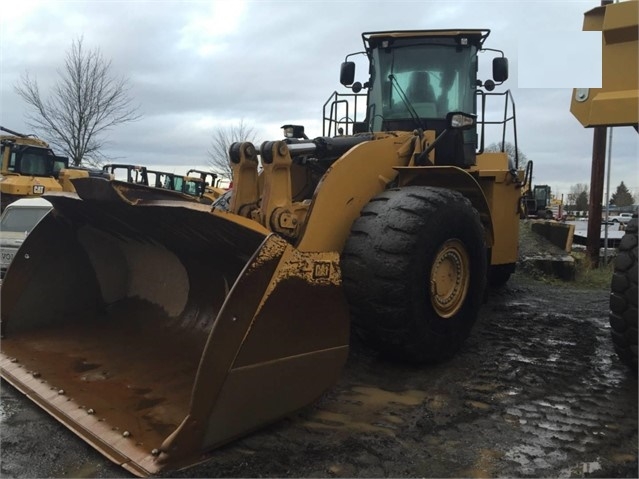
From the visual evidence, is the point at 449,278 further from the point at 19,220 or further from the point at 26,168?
the point at 26,168

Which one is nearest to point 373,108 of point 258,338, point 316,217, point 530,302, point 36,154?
point 316,217

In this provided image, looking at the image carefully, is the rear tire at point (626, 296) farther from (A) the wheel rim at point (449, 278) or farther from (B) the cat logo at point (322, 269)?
(B) the cat logo at point (322, 269)

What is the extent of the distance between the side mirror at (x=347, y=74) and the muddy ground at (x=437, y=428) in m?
3.25

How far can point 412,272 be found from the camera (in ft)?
11.4

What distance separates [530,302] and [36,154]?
1565 cm

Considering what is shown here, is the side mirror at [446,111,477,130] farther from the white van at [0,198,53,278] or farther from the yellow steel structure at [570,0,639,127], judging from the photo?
the white van at [0,198,53,278]

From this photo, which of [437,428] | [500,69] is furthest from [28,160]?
[437,428]

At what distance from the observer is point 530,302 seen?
695cm

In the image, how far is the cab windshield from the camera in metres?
5.42

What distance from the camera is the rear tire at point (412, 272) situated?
3428 mm

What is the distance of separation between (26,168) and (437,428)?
1734 cm

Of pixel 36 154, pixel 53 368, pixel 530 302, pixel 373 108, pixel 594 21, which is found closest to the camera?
pixel 594 21

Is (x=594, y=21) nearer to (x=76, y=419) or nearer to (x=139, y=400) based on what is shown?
(x=139, y=400)

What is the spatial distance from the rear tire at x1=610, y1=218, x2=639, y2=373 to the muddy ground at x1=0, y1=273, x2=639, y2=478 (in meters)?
0.34
